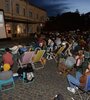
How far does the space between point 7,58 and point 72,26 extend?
8599 centimetres

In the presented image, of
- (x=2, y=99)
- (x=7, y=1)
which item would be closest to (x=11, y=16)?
(x=7, y=1)

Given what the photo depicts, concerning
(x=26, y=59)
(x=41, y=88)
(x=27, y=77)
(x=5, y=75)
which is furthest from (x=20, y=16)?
(x=5, y=75)

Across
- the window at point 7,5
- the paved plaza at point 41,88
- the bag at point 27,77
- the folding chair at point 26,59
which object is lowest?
the paved plaza at point 41,88

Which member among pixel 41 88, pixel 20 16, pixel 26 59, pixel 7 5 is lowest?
pixel 41 88

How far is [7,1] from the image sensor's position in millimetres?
44781

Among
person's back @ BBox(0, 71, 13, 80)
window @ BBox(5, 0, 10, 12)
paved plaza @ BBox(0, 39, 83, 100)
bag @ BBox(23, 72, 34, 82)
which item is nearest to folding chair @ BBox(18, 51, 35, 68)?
paved plaza @ BBox(0, 39, 83, 100)

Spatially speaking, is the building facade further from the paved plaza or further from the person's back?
the person's back

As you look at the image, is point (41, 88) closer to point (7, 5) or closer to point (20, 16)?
point (7, 5)

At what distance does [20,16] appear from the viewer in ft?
174

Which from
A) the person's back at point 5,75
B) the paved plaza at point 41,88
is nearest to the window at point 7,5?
the paved plaza at point 41,88

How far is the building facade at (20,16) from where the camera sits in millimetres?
44269

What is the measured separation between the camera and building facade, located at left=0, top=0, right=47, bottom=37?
44269 mm

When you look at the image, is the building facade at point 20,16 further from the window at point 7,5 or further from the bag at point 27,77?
the bag at point 27,77

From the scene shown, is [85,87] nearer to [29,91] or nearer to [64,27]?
[29,91]
